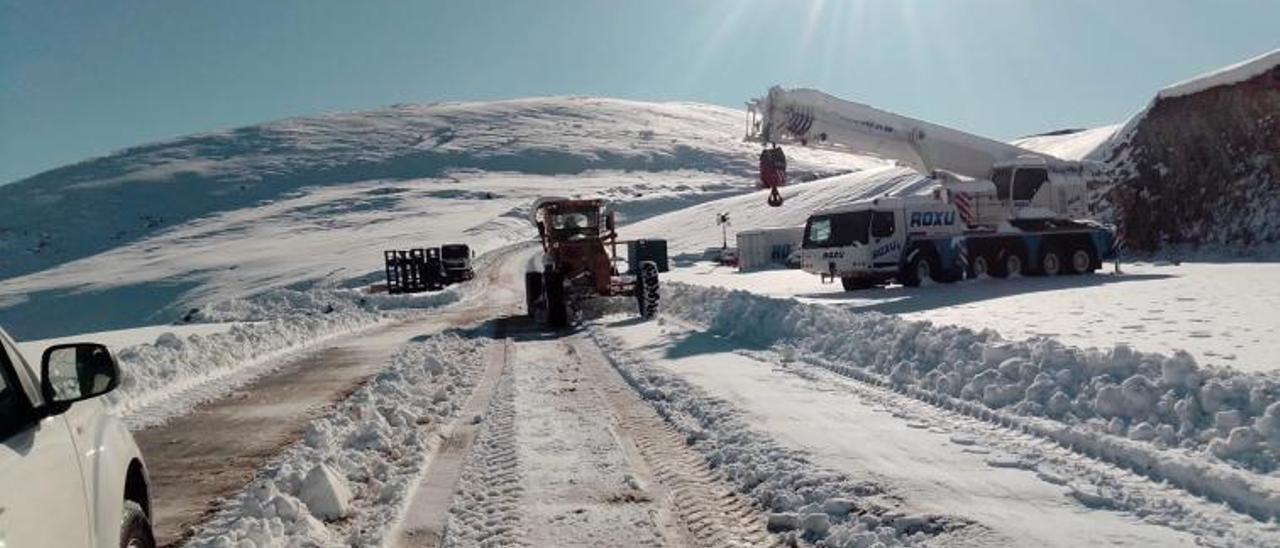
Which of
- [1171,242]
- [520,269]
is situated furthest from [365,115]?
[1171,242]

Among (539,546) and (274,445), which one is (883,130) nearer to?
(274,445)

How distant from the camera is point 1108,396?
821 cm

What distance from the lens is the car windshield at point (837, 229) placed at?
26172 mm

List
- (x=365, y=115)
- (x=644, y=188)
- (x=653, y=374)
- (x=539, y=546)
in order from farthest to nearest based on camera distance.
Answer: (x=365, y=115) → (x=644, y=188) → (x=653, y=374) → (x=539, y=546)

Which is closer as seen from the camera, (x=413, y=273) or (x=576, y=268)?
(x=576, y=268)

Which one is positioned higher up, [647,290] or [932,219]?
[932,219]

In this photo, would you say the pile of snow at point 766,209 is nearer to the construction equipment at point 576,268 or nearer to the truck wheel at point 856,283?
the truck wheel at point 856,283

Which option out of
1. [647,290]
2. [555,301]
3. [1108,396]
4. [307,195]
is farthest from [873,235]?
[307,195]

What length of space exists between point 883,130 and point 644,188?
9576 cm

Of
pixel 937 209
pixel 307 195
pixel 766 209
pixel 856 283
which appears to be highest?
pixel 307 195

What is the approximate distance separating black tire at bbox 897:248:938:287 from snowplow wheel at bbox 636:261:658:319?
728cm

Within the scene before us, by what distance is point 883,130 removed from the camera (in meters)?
28.6

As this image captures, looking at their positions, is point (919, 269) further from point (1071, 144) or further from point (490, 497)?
point (1071, 144)

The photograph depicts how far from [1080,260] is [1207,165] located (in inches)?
594
